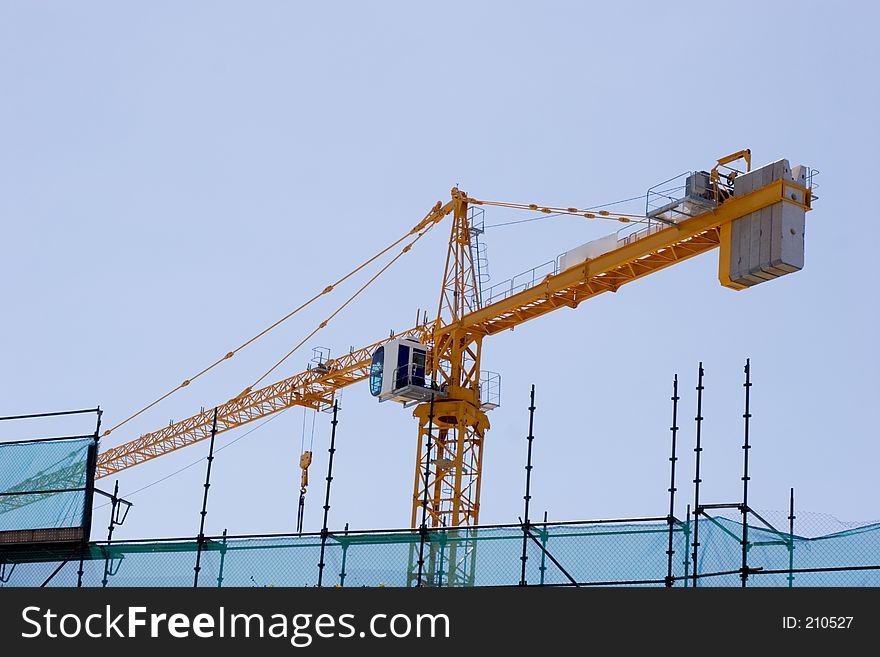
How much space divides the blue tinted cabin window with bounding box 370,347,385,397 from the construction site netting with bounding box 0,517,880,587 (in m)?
36.2

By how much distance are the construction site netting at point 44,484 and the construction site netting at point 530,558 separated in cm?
252

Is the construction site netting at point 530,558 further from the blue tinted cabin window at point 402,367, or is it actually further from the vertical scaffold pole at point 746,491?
the blue tinted cabin window at point 402,367

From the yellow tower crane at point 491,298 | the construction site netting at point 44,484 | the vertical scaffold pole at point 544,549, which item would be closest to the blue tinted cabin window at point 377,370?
the yellow tower crane at point 491,298

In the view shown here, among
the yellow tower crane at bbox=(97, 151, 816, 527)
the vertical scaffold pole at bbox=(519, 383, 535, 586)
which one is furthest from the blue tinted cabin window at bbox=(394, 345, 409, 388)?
the vertical scaffold pole at bbox=(519, 383, 535, 586)

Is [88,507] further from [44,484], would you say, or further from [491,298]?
[491,298]

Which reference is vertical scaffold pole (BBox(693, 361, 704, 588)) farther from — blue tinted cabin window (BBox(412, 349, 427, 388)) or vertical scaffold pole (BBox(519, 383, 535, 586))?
blue tinted cabin window (BBox(412, 349, 427, 388))

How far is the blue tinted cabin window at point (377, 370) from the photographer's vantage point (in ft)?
222

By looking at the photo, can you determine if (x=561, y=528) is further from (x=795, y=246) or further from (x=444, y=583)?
(x=795, y=246)

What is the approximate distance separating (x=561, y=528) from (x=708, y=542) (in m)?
2.79

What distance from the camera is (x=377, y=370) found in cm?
6825

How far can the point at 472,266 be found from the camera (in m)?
73.1

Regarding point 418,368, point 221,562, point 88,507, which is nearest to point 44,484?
point 88,507

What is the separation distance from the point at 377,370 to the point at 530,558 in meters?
39.8
